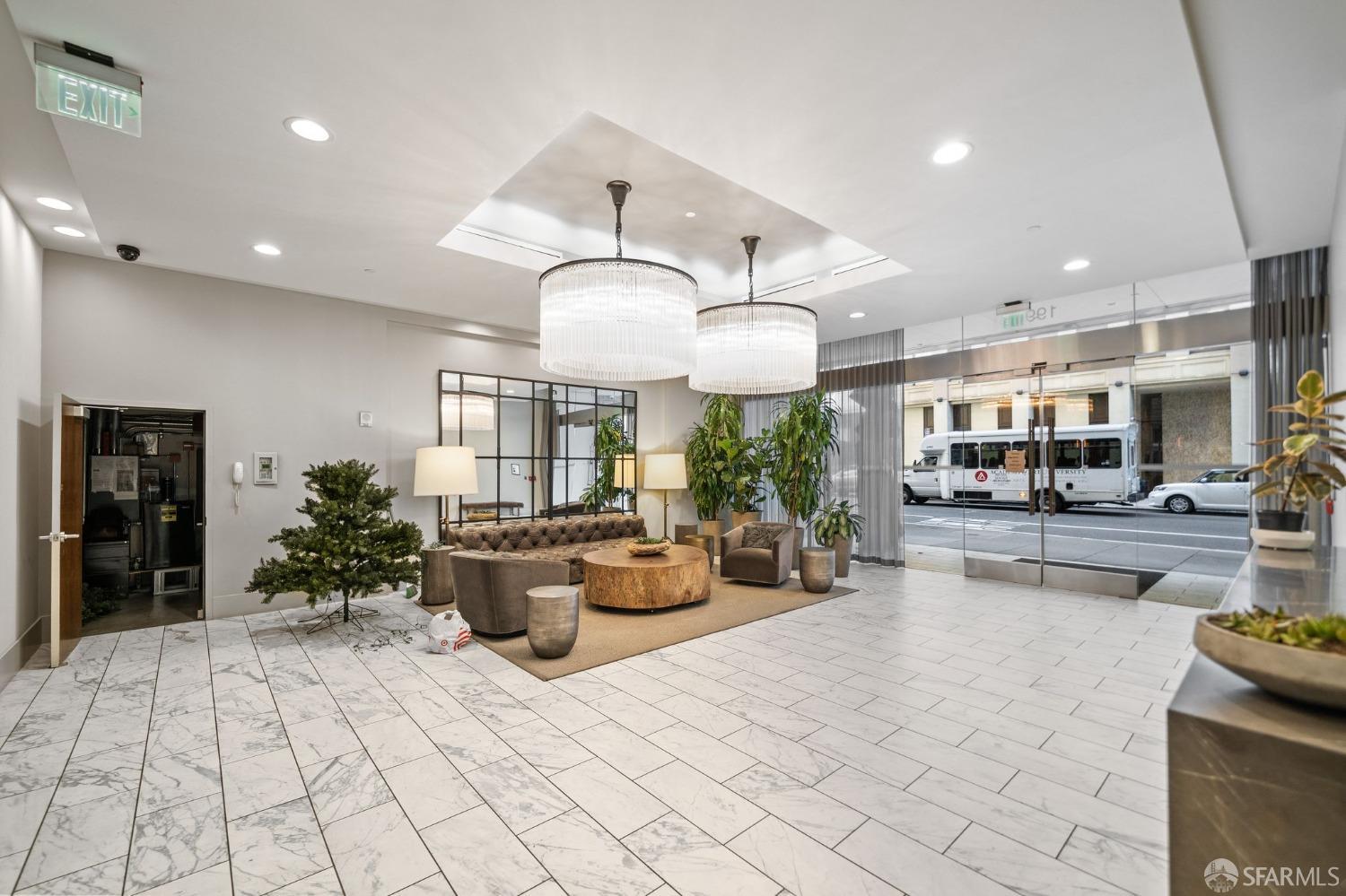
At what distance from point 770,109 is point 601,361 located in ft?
6.23

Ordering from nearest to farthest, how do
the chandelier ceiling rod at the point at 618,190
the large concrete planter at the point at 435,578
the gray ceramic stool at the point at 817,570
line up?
the chandelier ceiling rod at the point at 618,190
the large concrete planter at the point at 435,578
the gray ceramic stool at the point at 817,570

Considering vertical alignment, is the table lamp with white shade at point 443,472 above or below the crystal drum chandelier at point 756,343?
below

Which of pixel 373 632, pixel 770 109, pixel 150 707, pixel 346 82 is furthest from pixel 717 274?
pixel 150 707

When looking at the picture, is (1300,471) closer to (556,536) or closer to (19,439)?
(556,536)

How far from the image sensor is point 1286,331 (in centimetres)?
521

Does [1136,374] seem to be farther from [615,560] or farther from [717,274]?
[615,560]

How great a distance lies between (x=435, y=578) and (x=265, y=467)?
1959mm

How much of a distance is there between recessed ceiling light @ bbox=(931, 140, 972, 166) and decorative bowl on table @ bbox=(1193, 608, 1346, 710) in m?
2.93

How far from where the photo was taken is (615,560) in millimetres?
5688

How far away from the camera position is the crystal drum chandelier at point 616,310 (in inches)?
147

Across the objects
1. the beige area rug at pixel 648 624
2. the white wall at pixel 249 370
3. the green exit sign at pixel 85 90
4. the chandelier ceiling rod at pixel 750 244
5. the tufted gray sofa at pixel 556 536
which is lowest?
the beige area rug at pixel 648 624

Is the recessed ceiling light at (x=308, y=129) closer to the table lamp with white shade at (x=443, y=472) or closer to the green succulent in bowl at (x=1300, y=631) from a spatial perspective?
the table lamp with white shade at (x=443, y=472)

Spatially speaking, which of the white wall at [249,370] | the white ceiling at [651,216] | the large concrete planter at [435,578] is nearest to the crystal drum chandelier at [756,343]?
the white ceiling at [651,216]

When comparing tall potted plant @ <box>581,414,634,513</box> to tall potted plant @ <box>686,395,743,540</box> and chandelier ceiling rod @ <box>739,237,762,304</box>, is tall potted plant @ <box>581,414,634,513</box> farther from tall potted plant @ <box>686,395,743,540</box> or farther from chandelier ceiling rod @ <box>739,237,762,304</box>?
chandelier ceiling rod @ <box>739,237,762,304</box>
